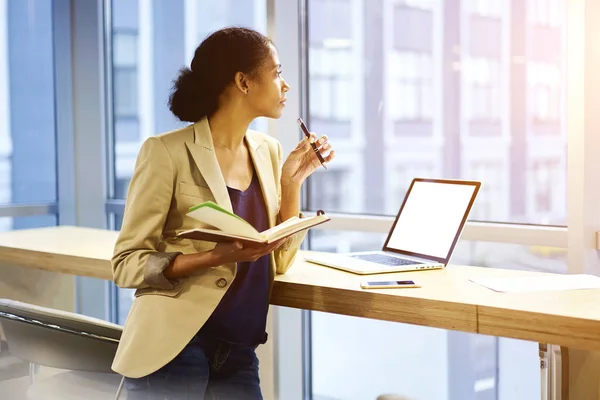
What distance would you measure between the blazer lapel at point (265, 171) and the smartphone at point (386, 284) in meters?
0.28

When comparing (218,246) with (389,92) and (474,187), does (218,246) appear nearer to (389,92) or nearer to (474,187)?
(474,187)

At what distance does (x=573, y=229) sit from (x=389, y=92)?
127cm

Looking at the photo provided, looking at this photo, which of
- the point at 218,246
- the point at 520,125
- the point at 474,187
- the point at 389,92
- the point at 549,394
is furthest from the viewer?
the point at 389,92

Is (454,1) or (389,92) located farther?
(389,92)

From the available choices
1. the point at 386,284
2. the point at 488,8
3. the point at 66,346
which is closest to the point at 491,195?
the point at 488,8

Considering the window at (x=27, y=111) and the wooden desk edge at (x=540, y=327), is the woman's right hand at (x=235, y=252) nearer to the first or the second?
the wooden desk edge at (x=540, y=327)

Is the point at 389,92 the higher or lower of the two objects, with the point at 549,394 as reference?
higher

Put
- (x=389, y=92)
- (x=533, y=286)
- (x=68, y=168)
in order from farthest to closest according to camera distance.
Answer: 1. (x=68, y=168)
2. (x=389, y=92)
3. (x=533, y=286)

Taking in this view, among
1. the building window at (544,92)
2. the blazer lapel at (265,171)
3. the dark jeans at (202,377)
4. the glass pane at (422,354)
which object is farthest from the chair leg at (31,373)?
the building window at (544,92)

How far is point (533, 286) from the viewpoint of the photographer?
183 centimetres

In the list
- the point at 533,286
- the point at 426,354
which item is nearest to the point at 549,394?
the point at 533,286

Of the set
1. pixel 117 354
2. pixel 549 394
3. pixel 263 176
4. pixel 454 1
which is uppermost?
pixel 454 1

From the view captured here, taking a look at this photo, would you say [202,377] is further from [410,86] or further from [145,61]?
[145,61]

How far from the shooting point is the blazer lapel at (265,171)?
73.8 inches
